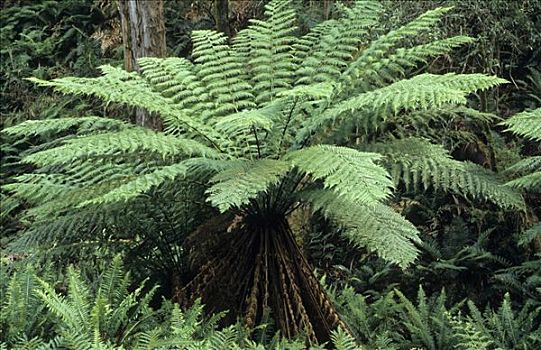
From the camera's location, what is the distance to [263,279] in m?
3.40

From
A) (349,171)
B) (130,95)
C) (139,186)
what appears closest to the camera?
(349,171)

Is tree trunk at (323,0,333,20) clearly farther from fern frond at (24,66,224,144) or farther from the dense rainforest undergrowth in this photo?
fern frond at (24,66,224,144)

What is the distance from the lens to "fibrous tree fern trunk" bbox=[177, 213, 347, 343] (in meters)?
3.38

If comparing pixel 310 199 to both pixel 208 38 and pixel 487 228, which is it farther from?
pixel 487 228

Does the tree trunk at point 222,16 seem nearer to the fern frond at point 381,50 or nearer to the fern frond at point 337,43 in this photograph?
the fern frond at point 337,43

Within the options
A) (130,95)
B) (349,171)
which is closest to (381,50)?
(349,171)

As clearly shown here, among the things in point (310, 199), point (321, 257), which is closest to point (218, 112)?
point (310, 199)

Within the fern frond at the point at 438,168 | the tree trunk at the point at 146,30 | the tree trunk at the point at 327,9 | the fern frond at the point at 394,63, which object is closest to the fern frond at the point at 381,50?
the fern frond at the point at 394,63

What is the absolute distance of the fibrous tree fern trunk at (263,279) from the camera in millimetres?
3381

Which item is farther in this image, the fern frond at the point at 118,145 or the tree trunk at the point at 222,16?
the tree trunk at the point at 222,16

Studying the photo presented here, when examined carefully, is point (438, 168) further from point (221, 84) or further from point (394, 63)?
point (221, 84)

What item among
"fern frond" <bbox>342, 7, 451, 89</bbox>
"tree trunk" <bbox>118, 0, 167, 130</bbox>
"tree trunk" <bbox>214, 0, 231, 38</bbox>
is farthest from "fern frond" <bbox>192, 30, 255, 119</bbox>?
"tree trunk" <bbox>214, 0, 231, 38</bbox>

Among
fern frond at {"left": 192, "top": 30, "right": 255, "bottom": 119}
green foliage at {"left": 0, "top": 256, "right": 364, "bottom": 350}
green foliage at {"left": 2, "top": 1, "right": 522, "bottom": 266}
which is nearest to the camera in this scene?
green foliage at {"left": 2, "top": 1, "right": 522, "bottom": 266}

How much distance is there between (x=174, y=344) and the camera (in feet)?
9.59
